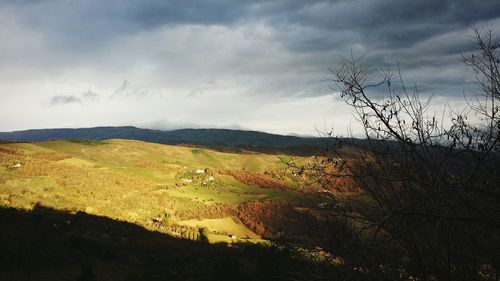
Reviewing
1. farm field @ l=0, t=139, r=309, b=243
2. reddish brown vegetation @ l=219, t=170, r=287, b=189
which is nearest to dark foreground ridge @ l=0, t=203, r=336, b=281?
farm field @ l=0, t=139, r=309, b=243

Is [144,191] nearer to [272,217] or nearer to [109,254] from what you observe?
[272,217]

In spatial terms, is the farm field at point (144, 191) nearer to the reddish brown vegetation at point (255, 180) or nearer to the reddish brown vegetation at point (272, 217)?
the reddish brown vegetation at point (255, 180)

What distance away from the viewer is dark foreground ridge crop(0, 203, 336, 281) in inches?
761

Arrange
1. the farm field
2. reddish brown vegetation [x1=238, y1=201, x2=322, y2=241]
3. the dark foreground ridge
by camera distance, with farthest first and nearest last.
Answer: reddish brown vegetation [x1=238, y1=201, x2=322, y2=241], the farm field, the dark foreground ridge

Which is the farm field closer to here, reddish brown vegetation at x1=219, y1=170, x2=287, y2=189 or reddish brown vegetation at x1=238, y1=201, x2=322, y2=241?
reddish brown vegetation at x1=219, y1=170, x2=287, y2=189

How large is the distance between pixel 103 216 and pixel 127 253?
15661 millimetres

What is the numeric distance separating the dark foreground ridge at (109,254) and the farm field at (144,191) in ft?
16.5

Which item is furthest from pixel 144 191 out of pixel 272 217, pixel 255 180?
pixel 255 180

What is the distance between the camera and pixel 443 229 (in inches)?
210

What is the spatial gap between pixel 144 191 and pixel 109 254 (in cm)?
3641

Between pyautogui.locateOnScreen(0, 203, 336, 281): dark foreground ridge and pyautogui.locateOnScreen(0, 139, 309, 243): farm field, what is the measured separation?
5.03m

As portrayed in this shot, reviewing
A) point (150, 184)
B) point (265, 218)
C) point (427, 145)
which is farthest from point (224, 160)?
point (427, 145)

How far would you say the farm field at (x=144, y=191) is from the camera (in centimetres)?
4669

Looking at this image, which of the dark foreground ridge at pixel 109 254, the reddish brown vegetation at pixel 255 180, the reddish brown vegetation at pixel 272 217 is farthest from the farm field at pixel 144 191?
the dark foreground ridge at pixel 109 254
